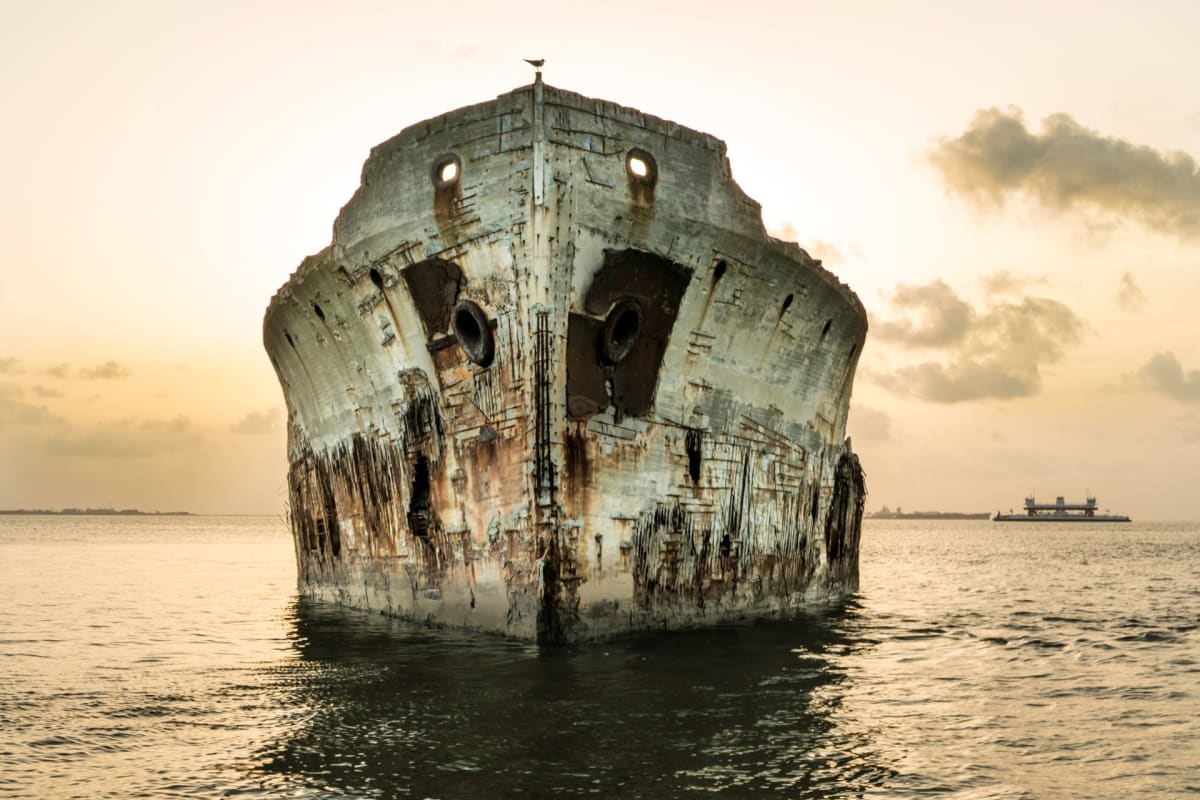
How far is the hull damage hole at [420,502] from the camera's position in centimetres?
1116

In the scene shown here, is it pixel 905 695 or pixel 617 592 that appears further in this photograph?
pixel 617 592

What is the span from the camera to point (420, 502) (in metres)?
11.3

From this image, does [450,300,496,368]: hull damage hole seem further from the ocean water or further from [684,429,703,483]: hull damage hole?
the ocean water

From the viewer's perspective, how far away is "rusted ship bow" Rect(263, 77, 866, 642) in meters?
9.88

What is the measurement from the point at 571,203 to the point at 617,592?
387 centimetres

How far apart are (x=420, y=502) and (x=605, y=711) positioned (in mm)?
4371

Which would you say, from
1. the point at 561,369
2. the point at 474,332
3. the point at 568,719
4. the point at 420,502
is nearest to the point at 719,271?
the point at 561,369

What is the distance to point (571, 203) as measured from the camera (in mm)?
10039

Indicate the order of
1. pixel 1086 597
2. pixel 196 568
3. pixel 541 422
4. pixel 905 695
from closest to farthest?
1. pixel 905 695
2. pixel 541 422
3. pixel 1086 597
4. pixel 196 568

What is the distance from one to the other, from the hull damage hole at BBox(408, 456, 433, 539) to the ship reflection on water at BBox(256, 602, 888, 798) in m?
1.15

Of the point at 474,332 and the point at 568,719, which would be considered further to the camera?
the point at 474,332

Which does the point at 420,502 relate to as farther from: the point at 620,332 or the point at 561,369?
the point at 620,332

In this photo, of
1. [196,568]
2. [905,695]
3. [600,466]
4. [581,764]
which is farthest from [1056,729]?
[196,568]

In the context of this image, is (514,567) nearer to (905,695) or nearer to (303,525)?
(905,695)
